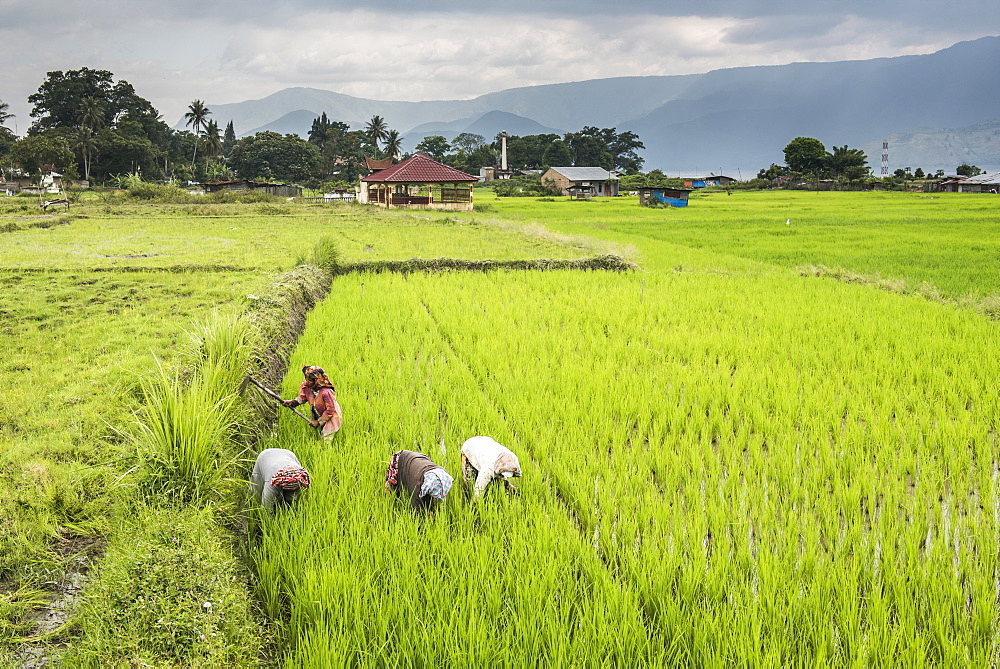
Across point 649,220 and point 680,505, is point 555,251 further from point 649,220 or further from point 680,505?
point 649,220

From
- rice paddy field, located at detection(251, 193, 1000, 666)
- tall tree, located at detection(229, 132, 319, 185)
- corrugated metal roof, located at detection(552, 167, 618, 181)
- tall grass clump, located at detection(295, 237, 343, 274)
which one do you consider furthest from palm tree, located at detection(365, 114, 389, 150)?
rice paddy field, located at detection(251, 193, 1000, 666)

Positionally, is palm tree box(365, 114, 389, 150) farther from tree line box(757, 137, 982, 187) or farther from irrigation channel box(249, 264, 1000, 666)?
irrigation channel box(249, 264, 1000, 666)

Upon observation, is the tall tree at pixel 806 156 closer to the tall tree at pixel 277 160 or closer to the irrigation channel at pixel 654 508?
the tall tree at pixel 277 160

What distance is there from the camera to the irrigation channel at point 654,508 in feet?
7.22

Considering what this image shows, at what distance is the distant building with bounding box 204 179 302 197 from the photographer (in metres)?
46.3

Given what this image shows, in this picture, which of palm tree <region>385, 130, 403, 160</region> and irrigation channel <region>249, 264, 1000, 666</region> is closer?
irrigation channel <region>249, 264, 1000, 666</region>

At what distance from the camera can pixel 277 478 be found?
9.58 ft

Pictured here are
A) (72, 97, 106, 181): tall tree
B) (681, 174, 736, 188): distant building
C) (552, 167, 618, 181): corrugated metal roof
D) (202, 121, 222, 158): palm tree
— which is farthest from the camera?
(681, 174, 736, 188): distant building

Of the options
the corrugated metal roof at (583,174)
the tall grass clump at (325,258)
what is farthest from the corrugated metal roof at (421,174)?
the corrugated metal roof at (583,174)

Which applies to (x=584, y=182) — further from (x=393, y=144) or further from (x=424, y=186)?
(x=424, y=186)

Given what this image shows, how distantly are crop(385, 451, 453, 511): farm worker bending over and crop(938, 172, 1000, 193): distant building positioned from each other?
57637 mm

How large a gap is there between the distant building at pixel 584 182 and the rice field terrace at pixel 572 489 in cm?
4316

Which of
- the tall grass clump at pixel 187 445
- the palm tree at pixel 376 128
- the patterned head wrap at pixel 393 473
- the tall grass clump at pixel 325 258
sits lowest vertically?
the patterned head wrap at pixel 393 473

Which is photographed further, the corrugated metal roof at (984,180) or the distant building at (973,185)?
the corrugated metal roof at (984,180)
